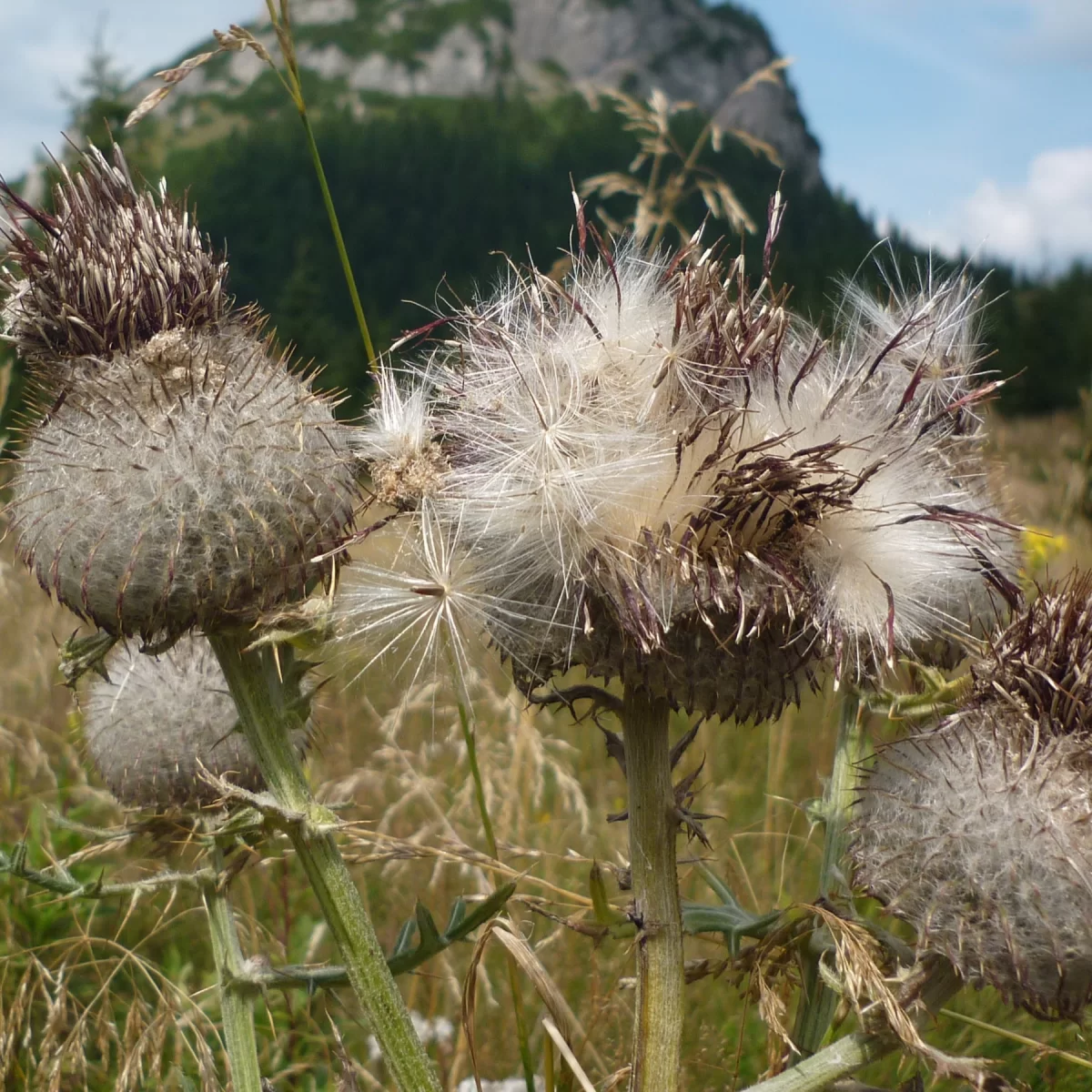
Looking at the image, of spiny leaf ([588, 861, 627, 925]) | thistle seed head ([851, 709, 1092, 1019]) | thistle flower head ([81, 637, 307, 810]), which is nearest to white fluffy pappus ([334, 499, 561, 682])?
spiny leaf ([588, 861, 627, 925])

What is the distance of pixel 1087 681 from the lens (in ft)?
7.06

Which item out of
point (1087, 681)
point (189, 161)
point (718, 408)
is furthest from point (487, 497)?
point (189, 161)

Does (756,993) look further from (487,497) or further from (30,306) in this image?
(30,306)

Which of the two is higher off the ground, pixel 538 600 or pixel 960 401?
pixel 960 401

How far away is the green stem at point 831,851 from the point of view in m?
2.42

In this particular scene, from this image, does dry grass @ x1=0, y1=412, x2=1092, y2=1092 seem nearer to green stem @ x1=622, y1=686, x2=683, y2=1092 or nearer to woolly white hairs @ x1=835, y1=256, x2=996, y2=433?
green stem @ x1=622, y1=686, x2=683, y2=1092

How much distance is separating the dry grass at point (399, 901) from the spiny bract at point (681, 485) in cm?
40

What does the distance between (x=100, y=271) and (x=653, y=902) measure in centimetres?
176

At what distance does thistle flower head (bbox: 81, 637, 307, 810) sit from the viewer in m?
2.90

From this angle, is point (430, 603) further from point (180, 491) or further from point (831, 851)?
point (831, 851)

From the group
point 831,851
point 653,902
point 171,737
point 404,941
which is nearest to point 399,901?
point 171,737

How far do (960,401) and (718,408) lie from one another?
61 centimetres

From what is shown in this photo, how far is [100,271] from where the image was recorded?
2.18 m

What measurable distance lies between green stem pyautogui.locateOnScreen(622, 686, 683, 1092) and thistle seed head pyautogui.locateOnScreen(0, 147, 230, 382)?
1.32m
